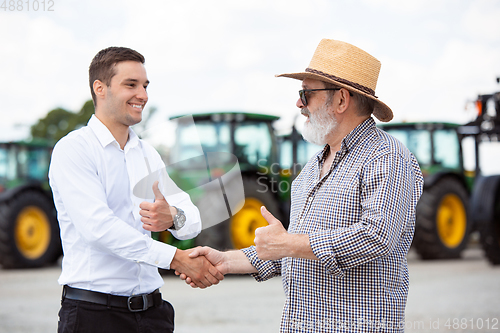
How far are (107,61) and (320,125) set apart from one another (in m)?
0.92

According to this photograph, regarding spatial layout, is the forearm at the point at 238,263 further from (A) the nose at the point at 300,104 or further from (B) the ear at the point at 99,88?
(B) the ear at the point at 99,88

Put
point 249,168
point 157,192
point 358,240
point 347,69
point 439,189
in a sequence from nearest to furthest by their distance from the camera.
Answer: point 358,240 → point 347,69 → point 157,192 → point 249,168 → point 439,189

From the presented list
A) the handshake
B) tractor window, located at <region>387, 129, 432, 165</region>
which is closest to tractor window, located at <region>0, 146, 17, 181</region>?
tractor window, located at <region>387, 129, 432, 165</region>

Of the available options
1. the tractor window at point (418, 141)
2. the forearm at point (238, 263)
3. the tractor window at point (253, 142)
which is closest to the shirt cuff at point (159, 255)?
the forearm at point (238, 263)

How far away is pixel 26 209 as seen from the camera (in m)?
11.0

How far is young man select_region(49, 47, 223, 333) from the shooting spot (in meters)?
2.40

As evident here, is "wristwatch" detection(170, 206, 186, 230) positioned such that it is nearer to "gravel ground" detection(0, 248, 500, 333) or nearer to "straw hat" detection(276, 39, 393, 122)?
"straw hat" detection(276, 39, 393, 122)

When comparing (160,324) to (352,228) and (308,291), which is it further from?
(352,228)

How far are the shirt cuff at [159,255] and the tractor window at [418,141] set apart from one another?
377 inches

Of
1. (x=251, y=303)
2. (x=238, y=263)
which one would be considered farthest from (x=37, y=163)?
(x=238, y=263)

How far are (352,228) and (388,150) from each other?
0.34 meters

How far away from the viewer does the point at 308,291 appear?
239 cm

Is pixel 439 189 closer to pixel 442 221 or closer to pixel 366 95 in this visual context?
pixel 442 221

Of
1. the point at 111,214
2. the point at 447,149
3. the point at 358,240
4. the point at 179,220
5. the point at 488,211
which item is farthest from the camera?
the point at 447,149
